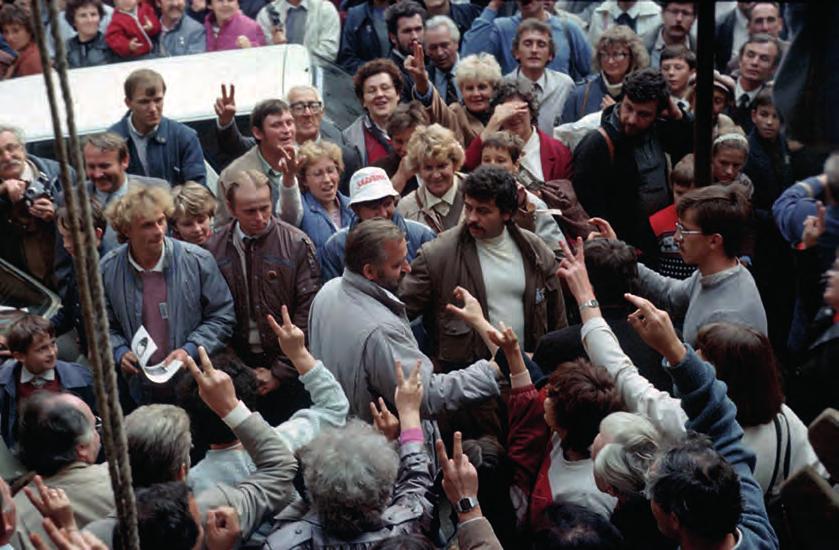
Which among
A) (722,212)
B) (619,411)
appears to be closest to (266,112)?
(722,212)

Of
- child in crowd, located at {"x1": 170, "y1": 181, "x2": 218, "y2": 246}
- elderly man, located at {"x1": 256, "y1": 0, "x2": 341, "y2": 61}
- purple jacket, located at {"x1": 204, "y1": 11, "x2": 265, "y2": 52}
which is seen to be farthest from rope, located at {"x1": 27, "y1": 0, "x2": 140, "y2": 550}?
purple jacket, located at {"x1": 204, "y1": 11, "x2": 265, "y2": 52}

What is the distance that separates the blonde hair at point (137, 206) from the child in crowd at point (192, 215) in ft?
1.18

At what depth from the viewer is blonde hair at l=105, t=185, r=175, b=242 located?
545 cm

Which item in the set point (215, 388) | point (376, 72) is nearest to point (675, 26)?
point (376, 72)

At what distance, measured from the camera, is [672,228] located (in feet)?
19.9

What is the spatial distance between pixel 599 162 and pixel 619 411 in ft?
8.44

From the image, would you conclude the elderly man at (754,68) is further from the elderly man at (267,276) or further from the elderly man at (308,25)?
the elderly man at (267,276)

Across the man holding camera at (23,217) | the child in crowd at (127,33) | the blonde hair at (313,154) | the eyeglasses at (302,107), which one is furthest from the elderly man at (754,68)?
the child in crowd at (127,33)

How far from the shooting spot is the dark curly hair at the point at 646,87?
6371mm

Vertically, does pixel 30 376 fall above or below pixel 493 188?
below

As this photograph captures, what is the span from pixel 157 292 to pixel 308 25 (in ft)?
15.5

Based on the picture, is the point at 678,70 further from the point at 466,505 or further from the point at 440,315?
the point at 466,505

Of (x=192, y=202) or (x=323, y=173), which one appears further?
(x=323, y=173)

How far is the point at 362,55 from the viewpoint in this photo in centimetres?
954
